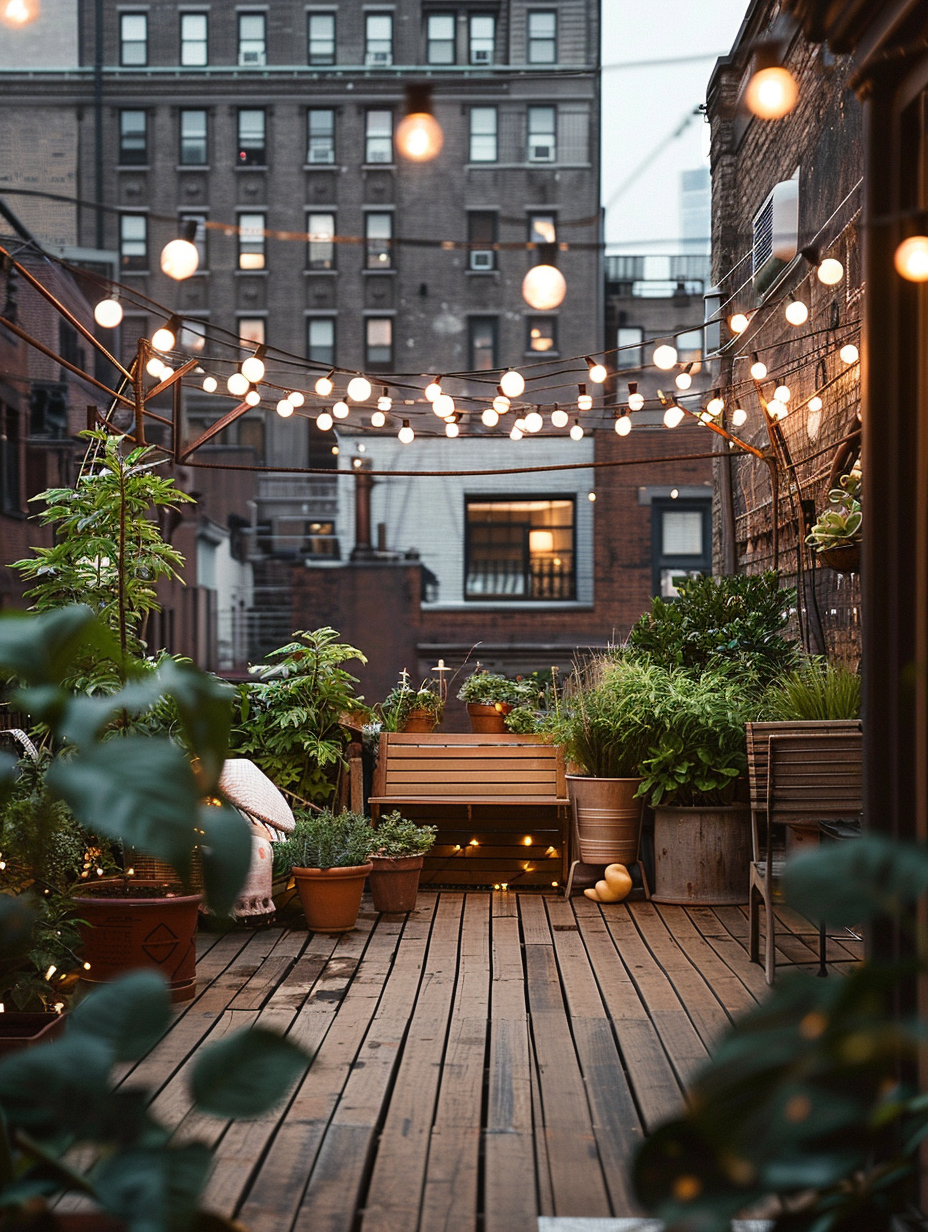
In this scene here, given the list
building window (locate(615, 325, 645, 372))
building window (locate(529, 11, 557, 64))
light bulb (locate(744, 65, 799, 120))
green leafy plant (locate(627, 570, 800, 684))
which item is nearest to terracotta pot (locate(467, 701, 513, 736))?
green leafy plant (locate(627, 570, 800, 684))

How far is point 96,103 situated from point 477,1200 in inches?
1337

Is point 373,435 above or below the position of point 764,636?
above

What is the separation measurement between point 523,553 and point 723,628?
17250 mm

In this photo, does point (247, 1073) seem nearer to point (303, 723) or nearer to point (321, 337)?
point (303, 723)

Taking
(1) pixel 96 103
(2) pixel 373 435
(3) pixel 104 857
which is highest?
(1) pixel 96 103

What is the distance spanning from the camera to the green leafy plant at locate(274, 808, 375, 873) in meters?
6.12

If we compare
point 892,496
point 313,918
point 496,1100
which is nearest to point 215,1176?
point 496,1100

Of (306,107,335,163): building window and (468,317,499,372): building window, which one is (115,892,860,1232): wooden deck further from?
(306,107,335,163): building window

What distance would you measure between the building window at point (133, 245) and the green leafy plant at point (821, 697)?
29306 millimetres

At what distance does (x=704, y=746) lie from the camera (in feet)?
21.8

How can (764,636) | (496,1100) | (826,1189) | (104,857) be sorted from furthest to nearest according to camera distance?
1. (764,636)
2. (104,857)
3. (496,1100)
4. (826,1189)

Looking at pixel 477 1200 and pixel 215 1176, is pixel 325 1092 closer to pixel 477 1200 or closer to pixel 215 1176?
pixel 215 1176

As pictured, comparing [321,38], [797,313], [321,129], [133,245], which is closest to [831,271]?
[797,313]

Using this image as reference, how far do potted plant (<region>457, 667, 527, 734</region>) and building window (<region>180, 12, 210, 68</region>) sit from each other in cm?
2722
